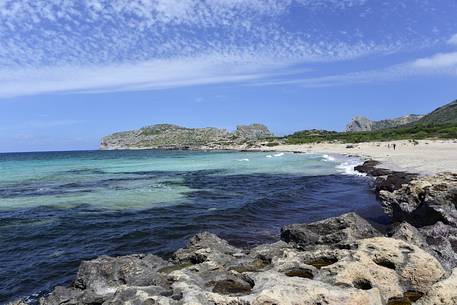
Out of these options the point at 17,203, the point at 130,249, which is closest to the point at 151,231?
the point at 130,249

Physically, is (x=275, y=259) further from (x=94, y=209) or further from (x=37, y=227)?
(x=94, y=209)

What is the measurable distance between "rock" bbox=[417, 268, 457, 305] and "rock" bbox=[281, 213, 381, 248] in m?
6.07

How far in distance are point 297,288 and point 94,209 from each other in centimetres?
2390

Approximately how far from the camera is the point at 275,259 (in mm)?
11844

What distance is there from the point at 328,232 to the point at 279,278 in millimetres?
6655

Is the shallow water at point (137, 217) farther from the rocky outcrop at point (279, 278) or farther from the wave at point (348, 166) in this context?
the wave at point (348, 166)

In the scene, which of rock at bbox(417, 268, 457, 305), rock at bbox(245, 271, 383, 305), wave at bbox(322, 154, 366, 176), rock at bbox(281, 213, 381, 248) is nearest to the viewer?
rock at bbox(417, 268, 457, 305)

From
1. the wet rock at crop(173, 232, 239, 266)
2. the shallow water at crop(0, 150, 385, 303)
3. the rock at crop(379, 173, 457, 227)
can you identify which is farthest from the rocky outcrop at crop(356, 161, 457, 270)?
the wet rock at crop(173, 232, 239, 266)

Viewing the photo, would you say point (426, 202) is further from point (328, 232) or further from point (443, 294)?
point (443, 294)

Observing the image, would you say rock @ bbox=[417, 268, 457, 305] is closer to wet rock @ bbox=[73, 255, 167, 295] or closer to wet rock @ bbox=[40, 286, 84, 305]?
wet rock @ bbox=[73, 255, 167, 295]

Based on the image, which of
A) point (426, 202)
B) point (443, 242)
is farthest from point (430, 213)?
point (443, 242)

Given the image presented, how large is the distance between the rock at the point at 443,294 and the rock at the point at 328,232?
6.07 meters

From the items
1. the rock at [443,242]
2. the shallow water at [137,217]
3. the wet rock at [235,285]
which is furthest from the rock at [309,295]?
the shallow water at [137,217]

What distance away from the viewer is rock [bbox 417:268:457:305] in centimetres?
768
